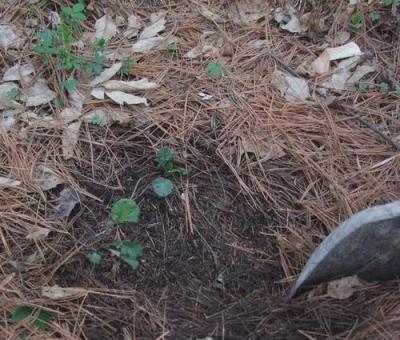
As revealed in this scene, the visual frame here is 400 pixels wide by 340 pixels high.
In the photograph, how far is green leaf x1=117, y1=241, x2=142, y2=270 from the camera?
70.0 inches

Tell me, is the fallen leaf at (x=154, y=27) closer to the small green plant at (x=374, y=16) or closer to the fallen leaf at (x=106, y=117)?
the fallen leaf at (x=106, y=117)

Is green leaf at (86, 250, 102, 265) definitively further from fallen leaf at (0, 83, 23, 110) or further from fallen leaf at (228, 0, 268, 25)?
fallen leaf at (228, 0, 268, 25)

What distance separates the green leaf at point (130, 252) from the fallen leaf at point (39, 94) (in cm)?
68

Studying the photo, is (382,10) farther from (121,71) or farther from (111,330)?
(111,330)

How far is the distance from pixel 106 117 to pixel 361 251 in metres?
1.00

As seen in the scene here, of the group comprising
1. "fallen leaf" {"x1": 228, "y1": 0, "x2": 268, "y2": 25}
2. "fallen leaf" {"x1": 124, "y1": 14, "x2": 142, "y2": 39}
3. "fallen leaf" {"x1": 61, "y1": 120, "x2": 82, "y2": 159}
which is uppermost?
"fallen leaf" {"x1": 124, "y1": 14, "x2": 142, "y2": 39}

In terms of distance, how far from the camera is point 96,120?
6.84ft

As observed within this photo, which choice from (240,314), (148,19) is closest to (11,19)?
(148,19)

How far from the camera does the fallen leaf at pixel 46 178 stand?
1948 millimetres

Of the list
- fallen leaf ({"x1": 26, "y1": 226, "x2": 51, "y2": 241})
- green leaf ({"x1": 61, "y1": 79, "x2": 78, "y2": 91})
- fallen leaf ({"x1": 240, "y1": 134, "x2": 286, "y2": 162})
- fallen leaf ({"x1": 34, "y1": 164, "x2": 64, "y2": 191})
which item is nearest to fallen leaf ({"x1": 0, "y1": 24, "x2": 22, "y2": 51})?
green leaf ({"x1": 61, "y1": 79, "x2": 78, "y2": 91})

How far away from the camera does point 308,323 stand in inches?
65.1

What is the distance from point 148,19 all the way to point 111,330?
1.35 meters

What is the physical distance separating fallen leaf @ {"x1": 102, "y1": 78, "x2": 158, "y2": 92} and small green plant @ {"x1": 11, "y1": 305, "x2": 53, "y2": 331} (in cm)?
87

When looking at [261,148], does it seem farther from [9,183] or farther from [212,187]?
[9,183]
